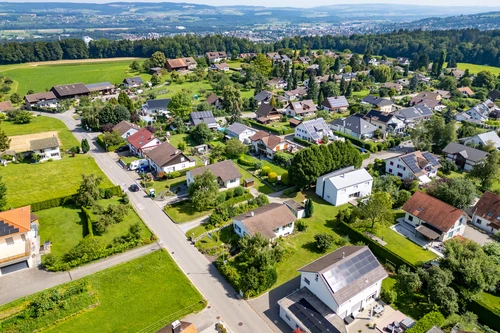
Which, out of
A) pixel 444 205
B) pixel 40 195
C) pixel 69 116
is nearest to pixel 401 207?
pixel 444 205

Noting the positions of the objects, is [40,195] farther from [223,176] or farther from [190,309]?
[190,309]

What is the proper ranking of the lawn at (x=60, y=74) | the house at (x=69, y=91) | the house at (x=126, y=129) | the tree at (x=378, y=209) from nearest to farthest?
the tree at (x=378, y=209), the house at (x=126, y=129), the house at (x=69, y=91), the lawn at (x=60, y=74)

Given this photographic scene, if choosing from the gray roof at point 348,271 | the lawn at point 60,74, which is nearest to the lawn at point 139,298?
the gray roof at point 348,271

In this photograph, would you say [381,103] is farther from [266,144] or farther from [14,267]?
[14,267]

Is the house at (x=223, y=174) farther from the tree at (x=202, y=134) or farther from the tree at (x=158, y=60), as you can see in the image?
the tree at (x=158, y=60)

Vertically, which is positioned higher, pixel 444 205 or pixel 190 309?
pixel 444 205

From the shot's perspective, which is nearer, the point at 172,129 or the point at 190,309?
the point at 190,309
